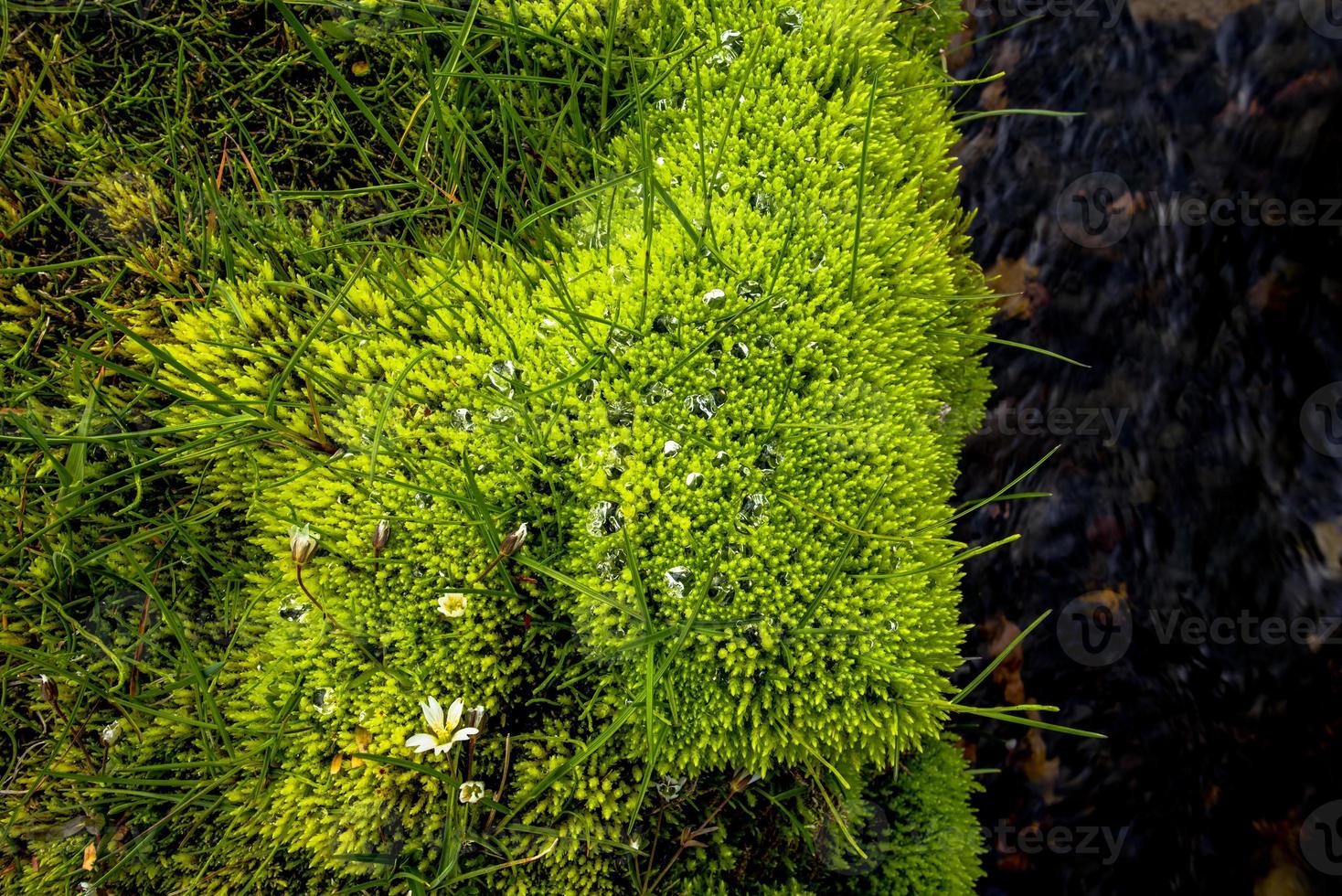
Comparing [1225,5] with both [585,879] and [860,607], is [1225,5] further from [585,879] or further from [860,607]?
[585,879]

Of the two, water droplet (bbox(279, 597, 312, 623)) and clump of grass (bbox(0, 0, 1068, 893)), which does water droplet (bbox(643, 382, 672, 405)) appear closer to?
clump of grass (bbox(0, 0, 1068, 893))

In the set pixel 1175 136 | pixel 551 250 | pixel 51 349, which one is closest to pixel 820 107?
pixel 551 250

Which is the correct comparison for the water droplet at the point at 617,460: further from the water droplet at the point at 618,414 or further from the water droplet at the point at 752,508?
the water droplet at the point at 752,508

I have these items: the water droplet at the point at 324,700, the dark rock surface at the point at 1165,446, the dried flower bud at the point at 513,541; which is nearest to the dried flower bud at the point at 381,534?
the dried flower bud at the point at 513,541

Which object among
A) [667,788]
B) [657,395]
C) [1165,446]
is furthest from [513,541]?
[1165,446]

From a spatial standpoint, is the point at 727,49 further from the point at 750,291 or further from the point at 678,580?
the point at 678,580

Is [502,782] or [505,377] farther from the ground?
[505,377]
